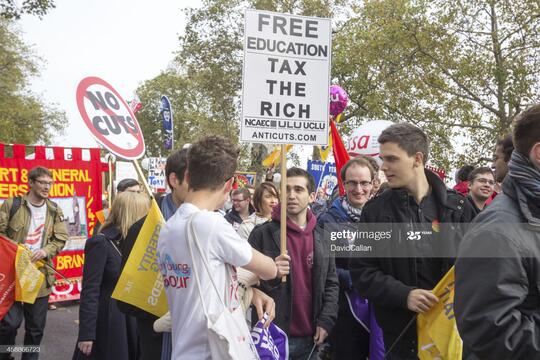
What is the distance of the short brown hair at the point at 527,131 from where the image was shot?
2.12m

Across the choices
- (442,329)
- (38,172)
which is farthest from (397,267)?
(38,172)

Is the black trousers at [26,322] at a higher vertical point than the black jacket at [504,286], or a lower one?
lower

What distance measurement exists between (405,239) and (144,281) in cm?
147

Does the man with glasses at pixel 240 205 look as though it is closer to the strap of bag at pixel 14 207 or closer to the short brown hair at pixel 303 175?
the strap of bag at pixel 14 207

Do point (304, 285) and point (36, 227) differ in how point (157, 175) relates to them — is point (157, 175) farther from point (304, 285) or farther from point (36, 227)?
point (304, 285)

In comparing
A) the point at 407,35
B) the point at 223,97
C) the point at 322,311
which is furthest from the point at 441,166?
the point at 223,97

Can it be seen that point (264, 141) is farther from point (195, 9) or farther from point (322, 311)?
point (195, 9)

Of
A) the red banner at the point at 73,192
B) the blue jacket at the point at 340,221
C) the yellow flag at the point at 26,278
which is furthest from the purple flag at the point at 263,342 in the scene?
the red banner at the point at 73,192

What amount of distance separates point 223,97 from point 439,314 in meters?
27.9

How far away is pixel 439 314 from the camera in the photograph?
9.57 ft

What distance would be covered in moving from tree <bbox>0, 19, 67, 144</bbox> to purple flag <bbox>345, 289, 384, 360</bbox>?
3657 cm

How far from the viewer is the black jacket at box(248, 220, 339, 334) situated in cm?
386

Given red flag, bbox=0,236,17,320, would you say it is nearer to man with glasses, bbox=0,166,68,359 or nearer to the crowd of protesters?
man with glasses, bbox=0,166,68,359

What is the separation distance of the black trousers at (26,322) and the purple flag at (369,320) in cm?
356
